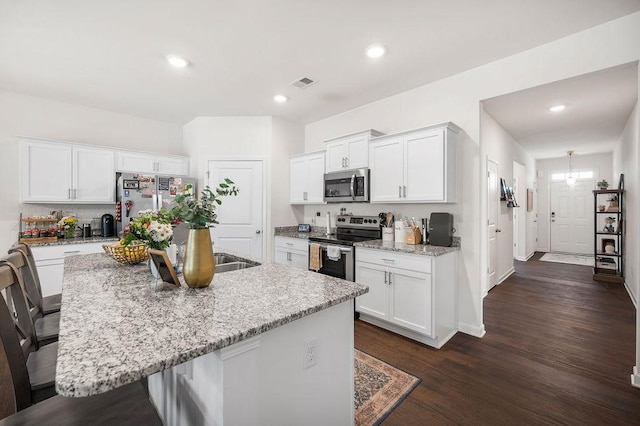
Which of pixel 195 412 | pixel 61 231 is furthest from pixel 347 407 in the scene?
pixel 61 231

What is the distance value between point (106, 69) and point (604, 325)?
238 inches

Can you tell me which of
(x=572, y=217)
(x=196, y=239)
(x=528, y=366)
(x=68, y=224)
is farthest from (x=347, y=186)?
(x=572, y=217)

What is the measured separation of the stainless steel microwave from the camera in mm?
3572

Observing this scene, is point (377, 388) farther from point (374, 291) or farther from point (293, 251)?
point (293, 251)

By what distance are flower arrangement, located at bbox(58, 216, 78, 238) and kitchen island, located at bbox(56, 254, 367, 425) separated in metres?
2.70

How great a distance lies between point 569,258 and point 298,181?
283 inches

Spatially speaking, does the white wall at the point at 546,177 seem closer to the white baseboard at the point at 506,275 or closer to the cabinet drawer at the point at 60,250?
the white baseboard at the point at 506,275

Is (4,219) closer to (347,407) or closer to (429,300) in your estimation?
(347,407)

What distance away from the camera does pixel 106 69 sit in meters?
2.97

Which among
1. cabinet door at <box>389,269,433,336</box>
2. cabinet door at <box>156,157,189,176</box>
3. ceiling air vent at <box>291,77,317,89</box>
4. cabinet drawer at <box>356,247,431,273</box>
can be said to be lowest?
cabinet door at <box>389,269,433,336</box>

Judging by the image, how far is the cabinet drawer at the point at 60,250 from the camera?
3.26 metres

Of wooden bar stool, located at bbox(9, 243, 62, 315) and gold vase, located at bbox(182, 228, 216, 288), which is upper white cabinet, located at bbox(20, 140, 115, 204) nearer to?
wooden bar stool, located at bbox(9, 243, 62, 315)

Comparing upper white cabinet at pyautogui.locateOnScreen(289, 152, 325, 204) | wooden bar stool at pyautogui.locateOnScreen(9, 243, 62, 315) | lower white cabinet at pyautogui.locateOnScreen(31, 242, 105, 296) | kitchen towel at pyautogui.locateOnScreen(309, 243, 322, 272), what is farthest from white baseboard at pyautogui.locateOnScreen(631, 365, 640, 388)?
lower white cabinet at pyautogui.locateOnScreen(31, 242, 105, 296)

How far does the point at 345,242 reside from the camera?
10.9 ft
